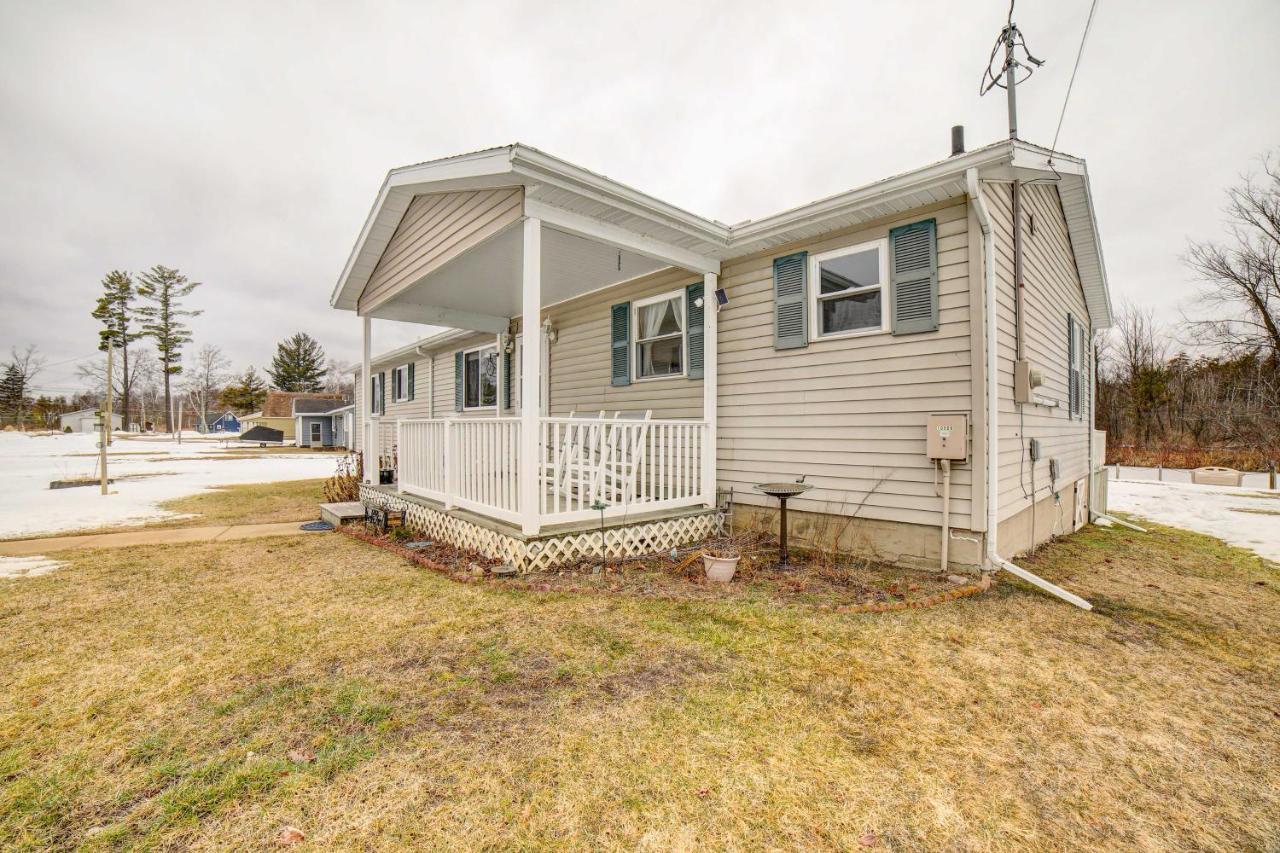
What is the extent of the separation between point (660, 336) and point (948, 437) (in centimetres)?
377

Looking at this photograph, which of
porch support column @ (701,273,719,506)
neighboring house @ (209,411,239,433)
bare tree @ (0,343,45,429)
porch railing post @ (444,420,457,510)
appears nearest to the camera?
porch railing post @ (444,420,457,510)

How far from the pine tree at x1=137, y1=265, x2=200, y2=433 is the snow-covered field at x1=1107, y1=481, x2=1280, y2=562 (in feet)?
189

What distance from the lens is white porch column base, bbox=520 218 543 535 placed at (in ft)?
14.1

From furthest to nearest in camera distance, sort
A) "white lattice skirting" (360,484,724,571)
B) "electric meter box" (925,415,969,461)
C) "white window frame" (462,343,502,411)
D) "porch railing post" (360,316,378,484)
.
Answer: "white window frame" (462,343,502,411)
"porch railing post" (360,316,378,484)
"white lattice skirting" (360,484,724,571)
"electric meter box" (925,415,969,461)

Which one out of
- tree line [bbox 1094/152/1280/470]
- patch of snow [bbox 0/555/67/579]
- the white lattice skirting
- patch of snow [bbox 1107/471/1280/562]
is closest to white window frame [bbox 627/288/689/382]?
the white lattice skirting

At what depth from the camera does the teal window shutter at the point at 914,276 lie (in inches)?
184

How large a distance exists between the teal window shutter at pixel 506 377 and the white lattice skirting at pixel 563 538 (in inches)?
138

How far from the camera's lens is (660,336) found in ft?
23.2

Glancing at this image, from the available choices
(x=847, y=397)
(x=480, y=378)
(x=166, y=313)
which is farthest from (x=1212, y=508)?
(x=166, y=313)

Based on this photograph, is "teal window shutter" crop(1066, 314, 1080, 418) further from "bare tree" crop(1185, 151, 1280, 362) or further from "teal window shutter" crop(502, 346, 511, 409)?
"bare tree" crop(1185, 151, 1280, 362)

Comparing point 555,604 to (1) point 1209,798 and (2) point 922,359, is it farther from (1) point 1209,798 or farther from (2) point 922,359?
(2) point 922,359

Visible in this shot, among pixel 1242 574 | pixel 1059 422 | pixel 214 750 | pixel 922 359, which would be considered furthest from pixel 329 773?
pixel 1059 422

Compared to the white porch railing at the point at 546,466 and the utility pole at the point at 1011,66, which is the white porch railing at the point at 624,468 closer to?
the white porch railing at the point at 546,466

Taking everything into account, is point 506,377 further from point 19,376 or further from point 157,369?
point 19,376
